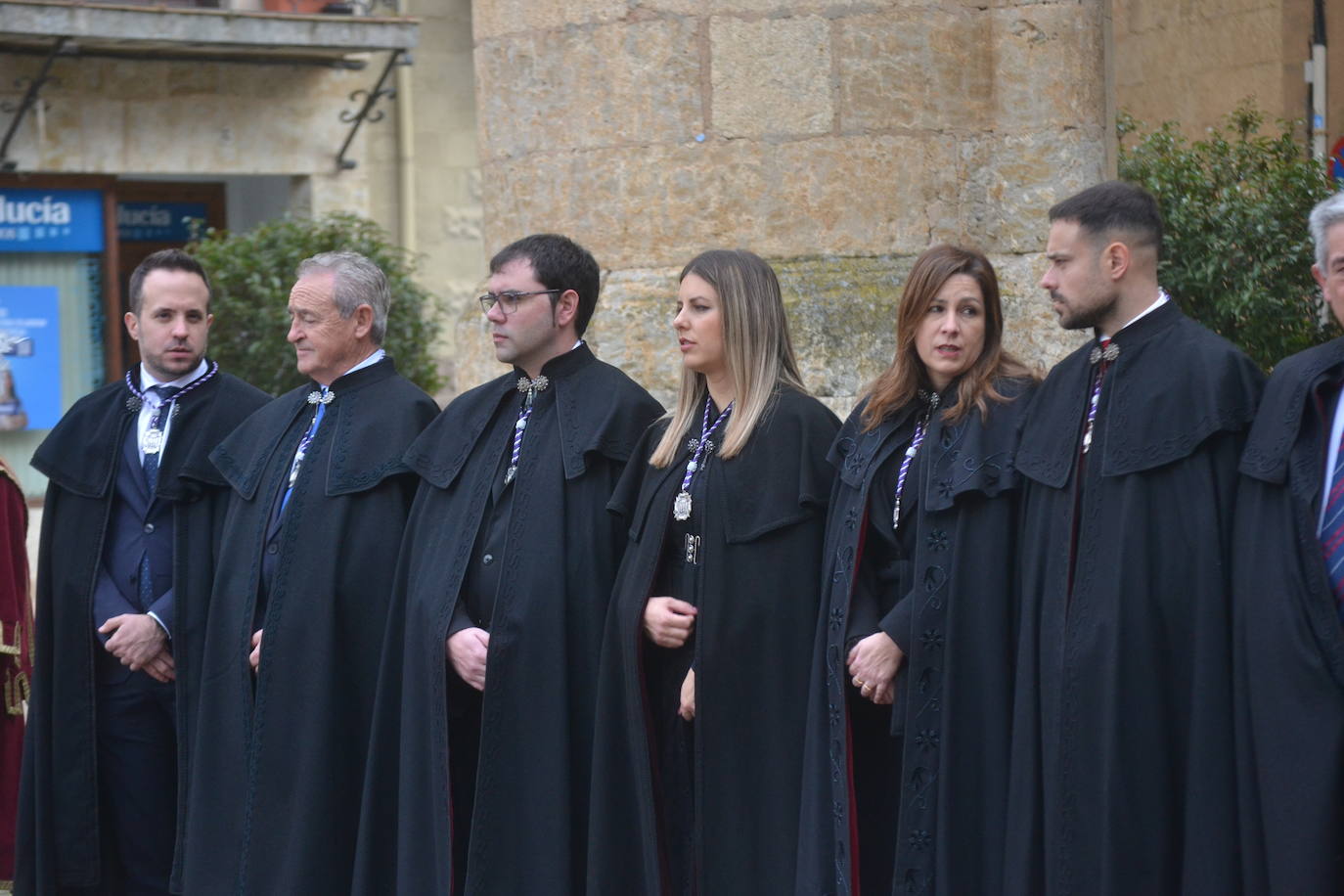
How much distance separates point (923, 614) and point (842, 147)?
219 cm

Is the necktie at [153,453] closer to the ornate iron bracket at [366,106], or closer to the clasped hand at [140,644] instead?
the clasped hand at [140,644]

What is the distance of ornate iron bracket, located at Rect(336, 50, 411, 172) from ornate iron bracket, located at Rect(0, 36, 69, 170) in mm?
2263

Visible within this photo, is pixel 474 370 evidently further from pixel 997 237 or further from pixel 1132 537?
pixel 1132 537

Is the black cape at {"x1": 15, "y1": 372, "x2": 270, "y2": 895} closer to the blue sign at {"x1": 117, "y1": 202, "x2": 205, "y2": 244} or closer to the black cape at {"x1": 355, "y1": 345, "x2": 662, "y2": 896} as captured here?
the black cape at {"x1": 355, "y1": 345, "x2": 662, "y2": 896}

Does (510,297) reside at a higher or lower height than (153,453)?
higher

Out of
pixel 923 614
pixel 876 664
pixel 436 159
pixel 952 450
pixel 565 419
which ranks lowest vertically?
pixel 876 664

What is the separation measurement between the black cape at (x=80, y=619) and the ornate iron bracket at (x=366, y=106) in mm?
8620

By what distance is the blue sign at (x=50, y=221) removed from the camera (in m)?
13.5

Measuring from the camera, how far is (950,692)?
13.3ft

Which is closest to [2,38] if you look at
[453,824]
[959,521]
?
[453,824]

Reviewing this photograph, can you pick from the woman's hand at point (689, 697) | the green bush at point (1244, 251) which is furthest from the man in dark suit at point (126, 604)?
the green bush at point (1244, 251)

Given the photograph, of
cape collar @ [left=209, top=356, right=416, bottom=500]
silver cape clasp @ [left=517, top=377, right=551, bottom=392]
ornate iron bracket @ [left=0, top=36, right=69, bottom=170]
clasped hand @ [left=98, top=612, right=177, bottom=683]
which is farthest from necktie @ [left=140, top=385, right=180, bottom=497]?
ornate iron bracket @ [left=0, top=36, right=69, bottom=170]

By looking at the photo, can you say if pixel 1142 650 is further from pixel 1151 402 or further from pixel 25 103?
pixel 25 103

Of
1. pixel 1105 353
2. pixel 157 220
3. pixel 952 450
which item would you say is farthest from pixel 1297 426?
pixel 157 220
